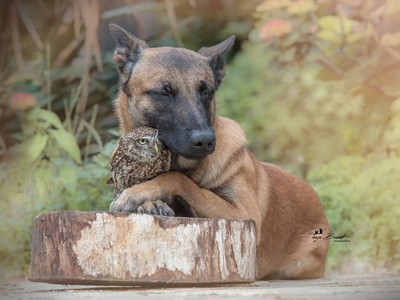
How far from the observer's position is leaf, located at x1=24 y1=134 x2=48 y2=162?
7.82m

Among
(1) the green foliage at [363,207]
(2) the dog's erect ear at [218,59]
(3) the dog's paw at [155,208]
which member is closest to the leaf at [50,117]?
(1) the green foliage at [363,207]

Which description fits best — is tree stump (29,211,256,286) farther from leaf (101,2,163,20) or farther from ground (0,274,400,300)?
leaf (101,2,163,20)

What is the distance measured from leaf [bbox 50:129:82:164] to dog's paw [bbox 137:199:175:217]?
3.50 m

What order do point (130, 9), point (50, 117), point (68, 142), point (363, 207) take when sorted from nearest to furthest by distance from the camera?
1. point (363, 207)
2. point (68, 142)
3. point (50, 117)
4. point (130, 9)

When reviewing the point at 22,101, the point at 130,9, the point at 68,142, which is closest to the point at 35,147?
the point at 68,142

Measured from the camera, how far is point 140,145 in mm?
4395

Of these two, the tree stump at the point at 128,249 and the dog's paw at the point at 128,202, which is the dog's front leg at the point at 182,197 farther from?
the tree stump at the point at 128,249

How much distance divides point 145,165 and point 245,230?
64cm

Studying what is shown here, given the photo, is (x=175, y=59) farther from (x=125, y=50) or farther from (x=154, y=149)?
(x=154, y=149)

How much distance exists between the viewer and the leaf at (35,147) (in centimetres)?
782

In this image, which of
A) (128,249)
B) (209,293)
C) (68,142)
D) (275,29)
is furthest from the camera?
(275,29)

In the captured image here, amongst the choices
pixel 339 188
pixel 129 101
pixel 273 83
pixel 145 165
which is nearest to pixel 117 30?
pixel 129 101

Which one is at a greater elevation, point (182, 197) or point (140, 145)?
point (140, 145)

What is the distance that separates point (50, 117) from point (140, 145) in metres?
3.82
